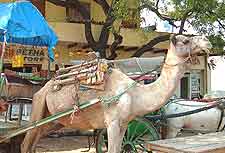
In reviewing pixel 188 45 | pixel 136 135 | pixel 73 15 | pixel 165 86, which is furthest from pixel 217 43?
pixel 165 86

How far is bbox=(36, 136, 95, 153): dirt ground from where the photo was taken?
36.5 ft

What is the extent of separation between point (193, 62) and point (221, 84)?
72.9ft

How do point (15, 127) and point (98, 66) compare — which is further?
point (15, 127)

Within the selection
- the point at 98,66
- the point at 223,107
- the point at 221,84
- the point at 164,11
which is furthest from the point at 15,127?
the point at 221,84

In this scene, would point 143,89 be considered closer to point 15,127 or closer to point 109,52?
point 15,127

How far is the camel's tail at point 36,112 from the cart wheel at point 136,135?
1.53 metres

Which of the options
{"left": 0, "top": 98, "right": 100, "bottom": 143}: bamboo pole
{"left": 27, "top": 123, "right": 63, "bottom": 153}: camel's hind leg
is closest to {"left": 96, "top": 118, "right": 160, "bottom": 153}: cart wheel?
{"left": 27, "top": 123, "right": 63, "bottom": 153}: camel's hind leg

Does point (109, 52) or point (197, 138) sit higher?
point (109, 52)

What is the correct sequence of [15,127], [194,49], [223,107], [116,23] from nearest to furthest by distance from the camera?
1. [194,49]
2. [15,127]
3. [223,107]
4. [116,23]

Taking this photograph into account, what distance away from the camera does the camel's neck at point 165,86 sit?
6.50 meters

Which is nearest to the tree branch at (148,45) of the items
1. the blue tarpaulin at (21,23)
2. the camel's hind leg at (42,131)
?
the blue tarpaulin at (21,23)

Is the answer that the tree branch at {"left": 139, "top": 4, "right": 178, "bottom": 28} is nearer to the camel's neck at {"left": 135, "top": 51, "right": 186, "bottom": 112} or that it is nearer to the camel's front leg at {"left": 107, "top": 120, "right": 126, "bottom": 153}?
the camel's neck at {"left": 135, "top": 51, "right": 186, "bottom": 112}

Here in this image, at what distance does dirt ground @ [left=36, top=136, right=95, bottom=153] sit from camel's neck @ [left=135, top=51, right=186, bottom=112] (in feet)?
15.5

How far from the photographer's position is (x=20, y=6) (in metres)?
7.45
